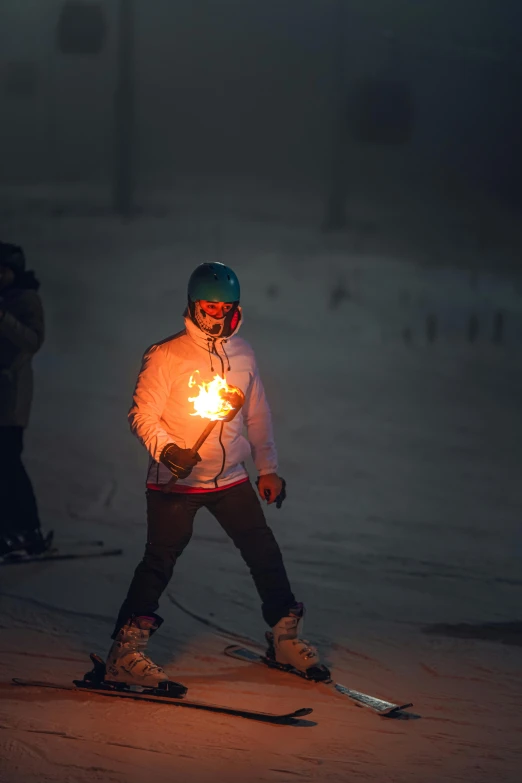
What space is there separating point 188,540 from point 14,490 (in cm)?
190

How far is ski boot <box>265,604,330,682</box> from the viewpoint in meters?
3.89

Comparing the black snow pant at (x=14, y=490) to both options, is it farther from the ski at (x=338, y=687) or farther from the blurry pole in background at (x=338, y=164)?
the blurry pole in background at (x=338, y=164)

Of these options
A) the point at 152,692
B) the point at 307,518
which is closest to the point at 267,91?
the point at 307,518

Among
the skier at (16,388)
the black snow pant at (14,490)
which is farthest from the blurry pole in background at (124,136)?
the black snow pant at (14,490)

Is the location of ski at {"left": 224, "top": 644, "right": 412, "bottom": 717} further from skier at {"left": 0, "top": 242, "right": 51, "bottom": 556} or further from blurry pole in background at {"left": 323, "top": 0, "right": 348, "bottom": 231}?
blurry pole in background at {"left": 323, "top": 0, "right": 348, "bottom": 231}

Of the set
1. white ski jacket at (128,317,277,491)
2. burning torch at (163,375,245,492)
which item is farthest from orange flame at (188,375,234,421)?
white ski jacket at (128,317,277,491)

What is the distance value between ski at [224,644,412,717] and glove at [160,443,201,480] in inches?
35.1

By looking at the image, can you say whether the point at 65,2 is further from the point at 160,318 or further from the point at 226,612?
the point at 226,612

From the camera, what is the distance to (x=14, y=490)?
5508mm

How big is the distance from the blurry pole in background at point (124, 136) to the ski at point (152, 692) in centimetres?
802

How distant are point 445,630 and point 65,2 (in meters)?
8.14

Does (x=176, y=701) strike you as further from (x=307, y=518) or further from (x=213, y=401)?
(x=307, y=518)

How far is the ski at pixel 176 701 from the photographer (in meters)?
3.50

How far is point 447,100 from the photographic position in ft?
36.8
